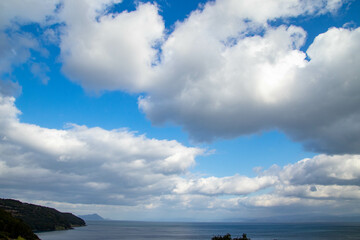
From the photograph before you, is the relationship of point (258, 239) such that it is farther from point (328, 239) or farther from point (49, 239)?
point (49, 239)

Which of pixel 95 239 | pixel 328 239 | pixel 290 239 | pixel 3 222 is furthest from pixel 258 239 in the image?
pixel 3 222

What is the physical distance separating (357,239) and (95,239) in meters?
178

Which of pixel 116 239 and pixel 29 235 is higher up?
pixel 29 235

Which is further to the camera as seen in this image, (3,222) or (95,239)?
(95,239)

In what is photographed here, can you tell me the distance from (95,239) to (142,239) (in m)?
31.2

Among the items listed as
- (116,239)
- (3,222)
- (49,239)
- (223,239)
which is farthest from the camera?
(116,239)

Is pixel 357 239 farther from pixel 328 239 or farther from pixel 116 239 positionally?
pixel 116 239

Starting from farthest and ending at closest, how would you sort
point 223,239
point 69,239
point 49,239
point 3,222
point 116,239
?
point 116,239, point 69,239, point 49,239, point 3,222, point 223,239

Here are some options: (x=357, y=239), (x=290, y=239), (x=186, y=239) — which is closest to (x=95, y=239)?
(x=186, y=239)

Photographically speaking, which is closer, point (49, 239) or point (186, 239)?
point (49, 239)

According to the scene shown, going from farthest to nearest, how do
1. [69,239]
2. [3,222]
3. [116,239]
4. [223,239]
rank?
[116,239], [69,239], [3,222], [223,239]

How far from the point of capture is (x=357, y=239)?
188 metres

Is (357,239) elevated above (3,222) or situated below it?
below

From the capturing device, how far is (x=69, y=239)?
167875 mm
